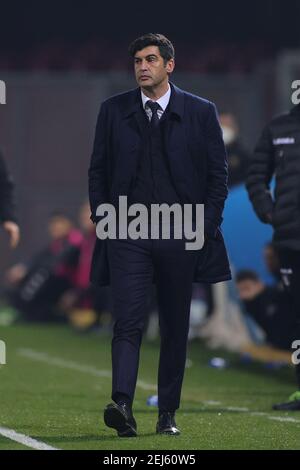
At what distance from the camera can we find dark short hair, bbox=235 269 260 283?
589 inches

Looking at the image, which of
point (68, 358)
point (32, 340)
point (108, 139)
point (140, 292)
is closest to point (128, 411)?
point (140, 292)

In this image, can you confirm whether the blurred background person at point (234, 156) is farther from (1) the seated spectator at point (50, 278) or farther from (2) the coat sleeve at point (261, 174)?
(2) the coat sleeve at point (261, 174)

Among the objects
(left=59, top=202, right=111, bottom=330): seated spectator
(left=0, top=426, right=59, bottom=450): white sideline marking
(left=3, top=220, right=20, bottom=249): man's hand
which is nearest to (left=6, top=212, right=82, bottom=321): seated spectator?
(left=59, top=202, right=111, bottom=330): seated spectator

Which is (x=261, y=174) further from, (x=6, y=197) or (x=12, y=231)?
(x=6, y=197)

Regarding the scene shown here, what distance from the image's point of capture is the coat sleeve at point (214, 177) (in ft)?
31.3

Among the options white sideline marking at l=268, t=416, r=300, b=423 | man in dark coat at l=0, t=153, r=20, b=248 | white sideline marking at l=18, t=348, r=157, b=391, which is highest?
man in dark coat at l=0, t=153, r=20, b=248

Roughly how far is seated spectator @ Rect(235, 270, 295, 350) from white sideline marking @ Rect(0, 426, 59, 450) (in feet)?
16.3

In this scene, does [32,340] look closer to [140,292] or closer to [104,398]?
[104,398]

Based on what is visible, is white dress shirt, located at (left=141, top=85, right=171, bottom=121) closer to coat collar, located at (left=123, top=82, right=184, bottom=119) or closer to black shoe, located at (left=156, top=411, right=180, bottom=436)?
coat collar, located at (left=123, top=82, right=184, bottom=119)

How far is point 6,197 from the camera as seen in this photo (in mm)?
12516

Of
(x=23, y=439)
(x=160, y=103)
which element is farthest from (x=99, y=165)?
(x=23, y=439)

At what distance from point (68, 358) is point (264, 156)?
491cm

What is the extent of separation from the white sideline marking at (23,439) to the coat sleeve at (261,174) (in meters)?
2.52

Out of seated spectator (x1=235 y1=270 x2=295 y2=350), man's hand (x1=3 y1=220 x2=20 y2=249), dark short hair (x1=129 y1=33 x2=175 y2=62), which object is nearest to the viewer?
dark short hair (x1=129 y1=33 x2=175 y2=62)
